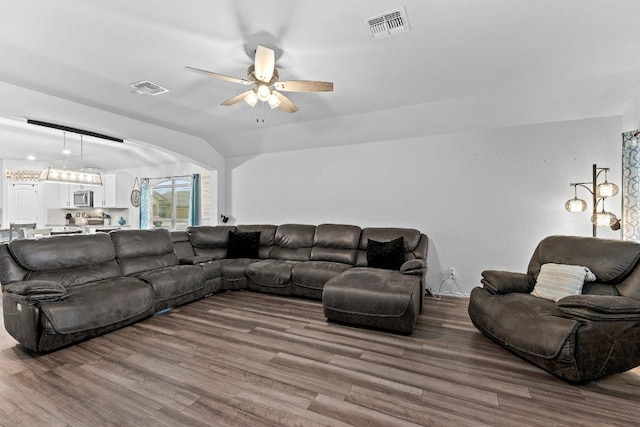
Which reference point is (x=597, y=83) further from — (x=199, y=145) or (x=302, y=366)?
(x=199, y=145)

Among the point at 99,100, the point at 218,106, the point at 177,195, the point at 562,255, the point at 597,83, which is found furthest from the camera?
the point at 177,195

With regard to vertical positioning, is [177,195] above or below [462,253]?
above

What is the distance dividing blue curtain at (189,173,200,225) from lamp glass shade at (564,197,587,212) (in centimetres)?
651

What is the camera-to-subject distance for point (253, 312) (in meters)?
3.38

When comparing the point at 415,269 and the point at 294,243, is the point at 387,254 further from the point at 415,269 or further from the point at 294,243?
the point at 294,243

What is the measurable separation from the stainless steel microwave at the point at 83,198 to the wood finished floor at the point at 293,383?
6058 mm

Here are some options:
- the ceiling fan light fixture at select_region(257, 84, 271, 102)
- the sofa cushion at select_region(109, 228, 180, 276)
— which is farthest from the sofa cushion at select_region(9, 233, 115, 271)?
the ceiling fan light fixture at select_region(257, 84, 271, 102)

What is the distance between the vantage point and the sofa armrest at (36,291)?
2375 mm

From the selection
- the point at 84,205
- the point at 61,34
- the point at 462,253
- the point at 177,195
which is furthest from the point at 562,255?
the point at 84,205

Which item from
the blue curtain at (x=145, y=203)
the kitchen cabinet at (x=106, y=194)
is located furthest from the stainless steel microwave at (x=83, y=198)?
the blue curtain at (x=145, y=203)

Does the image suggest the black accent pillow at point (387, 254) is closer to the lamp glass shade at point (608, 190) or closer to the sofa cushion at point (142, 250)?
the lamp glass shade at point (608, 190)

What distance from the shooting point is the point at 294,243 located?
15.6 ft

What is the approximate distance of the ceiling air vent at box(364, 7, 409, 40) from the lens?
2.13m

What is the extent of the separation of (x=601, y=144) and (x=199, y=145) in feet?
20.6
